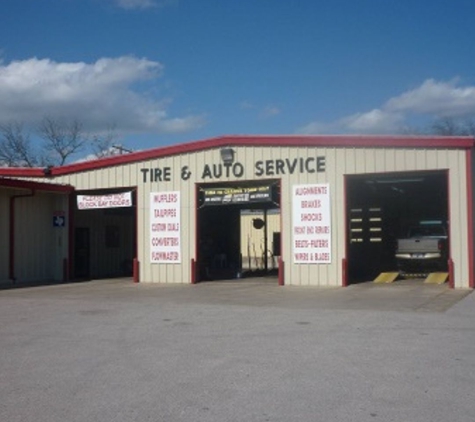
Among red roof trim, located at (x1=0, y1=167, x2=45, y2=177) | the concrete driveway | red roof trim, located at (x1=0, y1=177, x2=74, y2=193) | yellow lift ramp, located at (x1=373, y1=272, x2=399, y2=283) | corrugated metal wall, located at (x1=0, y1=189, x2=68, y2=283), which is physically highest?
red roof trim, located at (x1=0, y1=167, x2=45, y2=177)

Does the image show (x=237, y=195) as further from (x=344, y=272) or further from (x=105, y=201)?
(x=105, y=201)

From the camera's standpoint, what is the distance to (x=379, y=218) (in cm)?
2817

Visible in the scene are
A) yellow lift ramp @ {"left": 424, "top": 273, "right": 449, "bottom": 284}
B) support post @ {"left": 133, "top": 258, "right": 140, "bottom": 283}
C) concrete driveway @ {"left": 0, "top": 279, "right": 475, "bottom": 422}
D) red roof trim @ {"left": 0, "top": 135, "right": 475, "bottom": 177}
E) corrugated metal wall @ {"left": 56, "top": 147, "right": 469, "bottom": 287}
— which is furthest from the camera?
support post @ {"left": 133, "top": 258, "right": 140, "bottom": 283}

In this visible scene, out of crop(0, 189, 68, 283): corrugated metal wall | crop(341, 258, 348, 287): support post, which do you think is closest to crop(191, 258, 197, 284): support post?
crop(341, 258, 348, 287): support post

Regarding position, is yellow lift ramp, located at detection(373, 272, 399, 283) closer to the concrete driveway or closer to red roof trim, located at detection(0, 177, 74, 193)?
the concrete driveway

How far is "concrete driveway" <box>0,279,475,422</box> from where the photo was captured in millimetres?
6660

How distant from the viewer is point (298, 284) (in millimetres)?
20719

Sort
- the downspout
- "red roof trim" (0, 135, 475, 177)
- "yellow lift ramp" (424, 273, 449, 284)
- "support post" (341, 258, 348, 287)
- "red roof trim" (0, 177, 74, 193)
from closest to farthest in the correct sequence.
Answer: "red roof trim" (0, 135, 475, 177)
"support post" (341, 258, 348, 287)
"yellow lift ramp" (424, 273, 449, 284)
"red roof trim" (0, 177, 74, 193)
the downspout

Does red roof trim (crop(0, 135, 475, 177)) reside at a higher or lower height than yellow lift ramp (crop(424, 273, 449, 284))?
higher

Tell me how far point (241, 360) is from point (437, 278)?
1308cm

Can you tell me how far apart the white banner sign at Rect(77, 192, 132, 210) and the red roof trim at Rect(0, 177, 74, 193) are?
0.63m

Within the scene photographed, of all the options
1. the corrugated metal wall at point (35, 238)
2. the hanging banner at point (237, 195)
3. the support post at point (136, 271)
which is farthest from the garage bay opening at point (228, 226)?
the corrugated metal wall at point (35, 238)

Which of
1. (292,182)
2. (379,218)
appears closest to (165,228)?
(292,182)

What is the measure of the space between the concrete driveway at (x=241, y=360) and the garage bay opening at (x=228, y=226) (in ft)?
18.6
